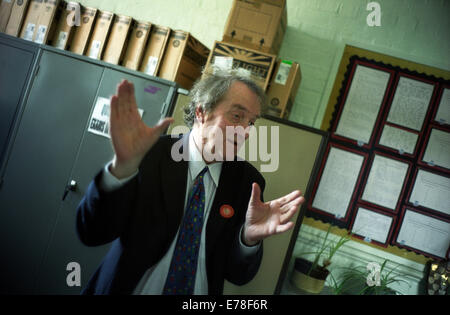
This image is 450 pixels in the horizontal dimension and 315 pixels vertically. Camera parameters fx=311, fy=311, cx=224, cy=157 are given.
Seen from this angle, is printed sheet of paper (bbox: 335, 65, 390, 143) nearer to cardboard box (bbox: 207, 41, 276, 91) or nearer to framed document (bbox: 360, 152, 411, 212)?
framed document (bbox: 360, 152, 411, 212)

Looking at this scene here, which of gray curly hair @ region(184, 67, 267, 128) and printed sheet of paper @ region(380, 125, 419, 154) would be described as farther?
printed sheet of paper @ region(380, 125, 419, 154)

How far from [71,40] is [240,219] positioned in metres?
1.73

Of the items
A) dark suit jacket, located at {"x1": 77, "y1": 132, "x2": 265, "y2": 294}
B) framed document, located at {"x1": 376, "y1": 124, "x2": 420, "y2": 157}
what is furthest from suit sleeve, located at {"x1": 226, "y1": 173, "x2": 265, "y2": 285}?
framed document, located at {"x1": 376, "y1": 124, "x2": 420, "y2": 157}

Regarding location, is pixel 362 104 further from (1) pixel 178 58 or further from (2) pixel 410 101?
(1) pixel 178 58

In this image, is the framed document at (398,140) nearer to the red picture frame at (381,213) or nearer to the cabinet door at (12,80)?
the red picture frame at (381,213)

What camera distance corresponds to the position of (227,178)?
0.95 m

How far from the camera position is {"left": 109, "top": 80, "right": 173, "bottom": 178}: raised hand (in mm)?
654

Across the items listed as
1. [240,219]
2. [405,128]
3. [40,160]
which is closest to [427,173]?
[405,128]

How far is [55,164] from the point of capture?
1.75m

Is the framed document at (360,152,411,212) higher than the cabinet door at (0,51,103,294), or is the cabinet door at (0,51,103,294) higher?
the framed document at (360,152,411,212)

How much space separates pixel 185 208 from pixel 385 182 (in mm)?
1844

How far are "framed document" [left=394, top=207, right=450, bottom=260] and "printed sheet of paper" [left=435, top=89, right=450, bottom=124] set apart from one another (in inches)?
25.8

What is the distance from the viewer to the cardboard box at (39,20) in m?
1.95

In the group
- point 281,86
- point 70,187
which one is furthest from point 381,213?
point 70,187
